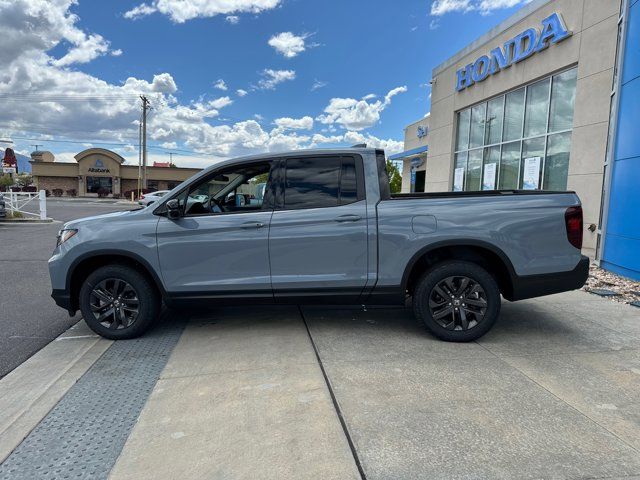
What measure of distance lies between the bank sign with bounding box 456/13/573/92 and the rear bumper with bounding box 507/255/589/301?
28.2ft

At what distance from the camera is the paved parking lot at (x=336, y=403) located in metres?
2.46

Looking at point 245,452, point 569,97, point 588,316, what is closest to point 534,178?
point 569,97

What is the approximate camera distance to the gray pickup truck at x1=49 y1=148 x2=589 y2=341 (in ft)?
13.7

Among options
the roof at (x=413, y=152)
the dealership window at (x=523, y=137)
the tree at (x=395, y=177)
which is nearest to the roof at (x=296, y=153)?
the dealership window at (x=523, y=137)

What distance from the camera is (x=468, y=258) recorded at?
4375 mm

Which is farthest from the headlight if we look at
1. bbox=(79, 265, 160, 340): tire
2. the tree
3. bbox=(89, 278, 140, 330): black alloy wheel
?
the tree

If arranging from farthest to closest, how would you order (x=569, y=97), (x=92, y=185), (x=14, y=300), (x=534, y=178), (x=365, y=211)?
1. (x=92, y=185)
2. (x=534, y=178)
3. (x=569, y=97)
4. (x=14, y=300)
5. (x=365, y=211)

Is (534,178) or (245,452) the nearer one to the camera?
(245,452)

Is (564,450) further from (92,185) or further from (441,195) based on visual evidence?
(92,185)

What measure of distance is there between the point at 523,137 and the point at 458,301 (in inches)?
380

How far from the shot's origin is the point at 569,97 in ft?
34.7

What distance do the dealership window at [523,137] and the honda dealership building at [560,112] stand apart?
0.03 m

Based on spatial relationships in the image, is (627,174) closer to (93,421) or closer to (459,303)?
(459,303)

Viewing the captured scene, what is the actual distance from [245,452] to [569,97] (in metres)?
11.3
